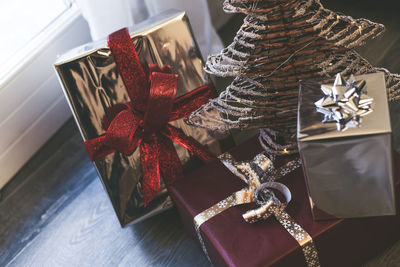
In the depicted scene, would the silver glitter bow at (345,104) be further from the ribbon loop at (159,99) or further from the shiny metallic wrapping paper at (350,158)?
the ribbon loop at (159,99)

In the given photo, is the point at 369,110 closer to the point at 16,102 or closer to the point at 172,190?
the point at 172,190

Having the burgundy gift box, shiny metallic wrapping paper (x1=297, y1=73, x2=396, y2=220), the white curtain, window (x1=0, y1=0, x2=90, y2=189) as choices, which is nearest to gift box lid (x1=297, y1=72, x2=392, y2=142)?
shiny metallic wrapping paper (x1=297, y1=73, x2=396, y2=220)

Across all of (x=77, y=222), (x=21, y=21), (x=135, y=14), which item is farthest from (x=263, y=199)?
(x=21, y=21)

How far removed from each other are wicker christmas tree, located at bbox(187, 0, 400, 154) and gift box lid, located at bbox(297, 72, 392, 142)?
60 millimetres

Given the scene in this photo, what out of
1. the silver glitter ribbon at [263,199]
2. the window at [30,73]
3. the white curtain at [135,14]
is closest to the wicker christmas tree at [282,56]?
the silver glitter ribbon at [263,199]

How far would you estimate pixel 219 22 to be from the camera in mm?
1342

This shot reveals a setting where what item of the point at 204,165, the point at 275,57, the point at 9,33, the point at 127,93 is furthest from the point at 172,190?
the point at 9,33

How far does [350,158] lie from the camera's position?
59cm

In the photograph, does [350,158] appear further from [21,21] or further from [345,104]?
[21,21]

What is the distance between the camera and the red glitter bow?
0.81 meters

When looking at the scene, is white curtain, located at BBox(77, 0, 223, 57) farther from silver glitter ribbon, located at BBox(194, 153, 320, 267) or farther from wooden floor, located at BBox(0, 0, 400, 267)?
silver glitter ribbon, located at BBox(194, 153, 320, 267)

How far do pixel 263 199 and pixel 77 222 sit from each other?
0.43 metres

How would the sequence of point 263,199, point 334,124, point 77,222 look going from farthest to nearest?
point 77,222, point 263,199, point 334,124

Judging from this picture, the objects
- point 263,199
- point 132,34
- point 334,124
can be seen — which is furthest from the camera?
point 132,34
